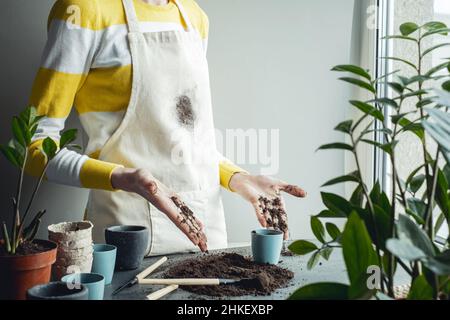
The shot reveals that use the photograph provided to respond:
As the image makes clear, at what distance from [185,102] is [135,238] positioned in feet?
1.53

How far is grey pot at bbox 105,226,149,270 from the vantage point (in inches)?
41.5

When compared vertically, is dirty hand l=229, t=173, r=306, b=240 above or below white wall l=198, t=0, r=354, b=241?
below

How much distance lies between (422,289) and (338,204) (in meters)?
0.17

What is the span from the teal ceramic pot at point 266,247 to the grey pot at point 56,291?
1.48 feet

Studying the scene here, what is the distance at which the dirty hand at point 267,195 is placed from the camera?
126 centimetres

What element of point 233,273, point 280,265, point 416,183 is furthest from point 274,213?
point 416,183

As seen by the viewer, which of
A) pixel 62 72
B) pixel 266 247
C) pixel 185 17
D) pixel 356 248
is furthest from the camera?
pixel 185 17

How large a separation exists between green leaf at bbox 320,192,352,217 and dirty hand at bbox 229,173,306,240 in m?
0.51

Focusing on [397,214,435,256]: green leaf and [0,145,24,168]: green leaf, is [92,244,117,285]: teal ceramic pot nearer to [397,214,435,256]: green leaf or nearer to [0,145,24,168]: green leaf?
[0,145,24,168]: green leaf

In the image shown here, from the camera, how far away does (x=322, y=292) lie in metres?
0.53

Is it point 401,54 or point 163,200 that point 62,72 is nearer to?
point 163,200

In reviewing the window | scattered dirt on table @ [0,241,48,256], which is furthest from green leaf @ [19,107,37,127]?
the window

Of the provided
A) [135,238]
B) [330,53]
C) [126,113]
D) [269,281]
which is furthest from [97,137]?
[330,53]

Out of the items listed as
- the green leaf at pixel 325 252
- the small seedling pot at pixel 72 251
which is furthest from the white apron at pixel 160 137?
the green leaf at pixel 325 252
